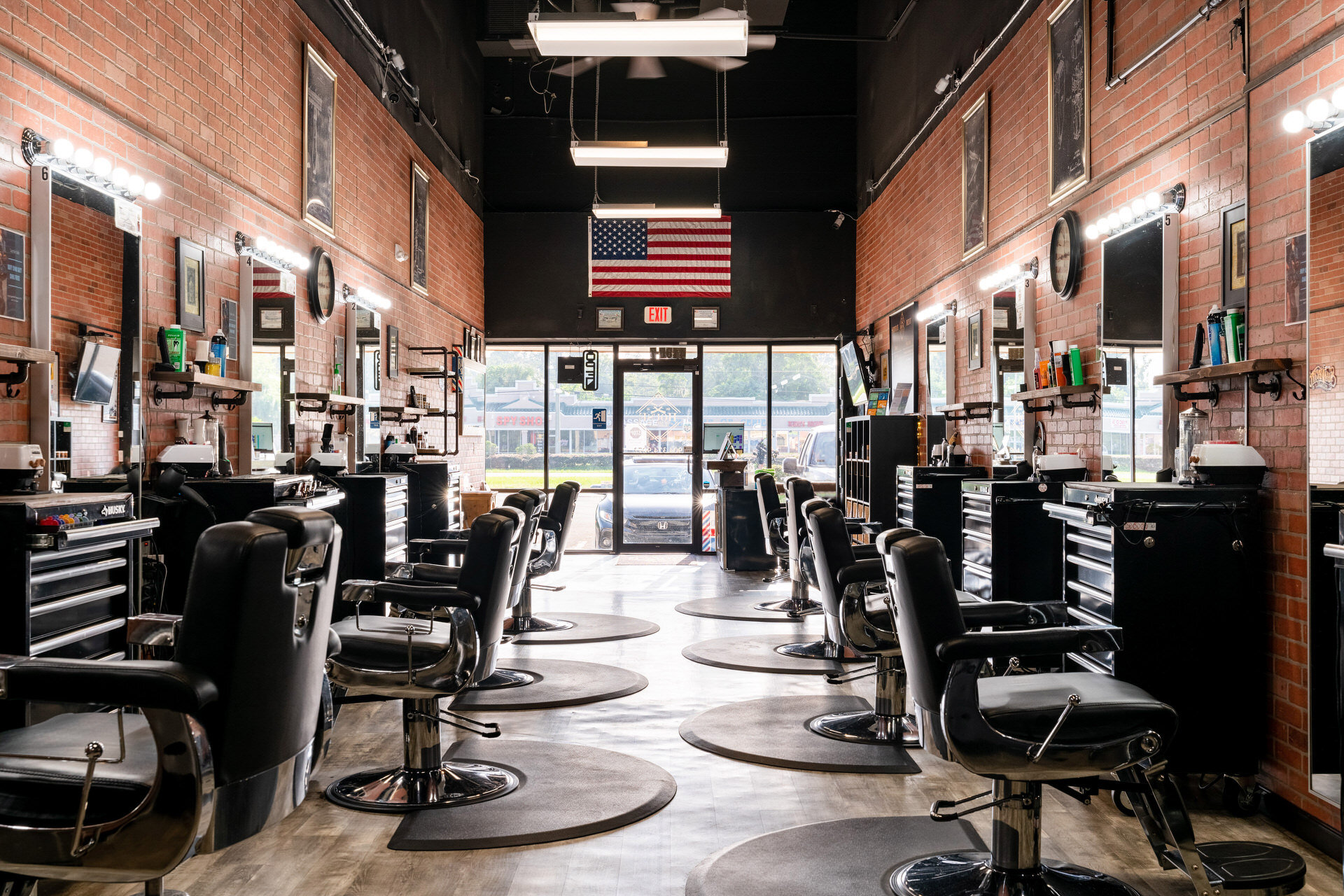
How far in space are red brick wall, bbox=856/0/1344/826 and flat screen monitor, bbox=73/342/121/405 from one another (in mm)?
3874

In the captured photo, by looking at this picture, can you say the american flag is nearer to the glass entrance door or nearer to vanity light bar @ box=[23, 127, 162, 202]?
the glass entrance door

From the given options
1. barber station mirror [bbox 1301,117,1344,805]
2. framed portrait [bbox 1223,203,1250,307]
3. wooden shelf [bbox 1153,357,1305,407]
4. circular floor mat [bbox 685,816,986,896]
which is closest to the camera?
circular floor mat [bbox 685,816,986,896]

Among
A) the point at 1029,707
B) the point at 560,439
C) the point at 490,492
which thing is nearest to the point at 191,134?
the point at 1029,707

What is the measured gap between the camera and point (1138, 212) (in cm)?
412

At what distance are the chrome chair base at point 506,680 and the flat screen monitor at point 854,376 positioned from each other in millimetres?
4985

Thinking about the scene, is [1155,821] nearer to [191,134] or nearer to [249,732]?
[249,732]

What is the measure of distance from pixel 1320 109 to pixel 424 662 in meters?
2.95

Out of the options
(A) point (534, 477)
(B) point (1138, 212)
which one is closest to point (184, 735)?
(B) point (1138, 212)

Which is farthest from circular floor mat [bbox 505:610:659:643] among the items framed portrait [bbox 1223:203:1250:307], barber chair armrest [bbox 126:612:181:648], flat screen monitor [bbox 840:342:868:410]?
framed portrait [bbox 1223:203:1250:307]

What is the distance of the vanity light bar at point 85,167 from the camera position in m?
3.32

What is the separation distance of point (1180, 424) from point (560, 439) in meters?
7.47

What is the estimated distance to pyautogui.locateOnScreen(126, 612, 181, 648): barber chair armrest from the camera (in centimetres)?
245

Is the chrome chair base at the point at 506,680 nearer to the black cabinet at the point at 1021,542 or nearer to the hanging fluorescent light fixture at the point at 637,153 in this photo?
the black cabinet at the point at 1021,542

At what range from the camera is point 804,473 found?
10469 mm
